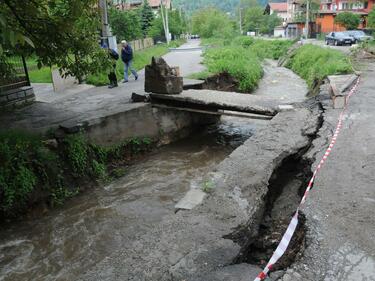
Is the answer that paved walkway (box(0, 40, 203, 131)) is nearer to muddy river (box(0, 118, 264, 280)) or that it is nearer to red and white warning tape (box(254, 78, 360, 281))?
muddy river (box(0, 118, 264, 280))

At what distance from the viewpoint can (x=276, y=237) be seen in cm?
501

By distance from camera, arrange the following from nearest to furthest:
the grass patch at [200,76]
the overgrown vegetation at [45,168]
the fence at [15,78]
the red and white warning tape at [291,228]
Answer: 1. the red and white warning tape at [291,228]
2. the overgrown vegetation at [45,168]
3. the fence at [15,78]
4. the grass patch at [200,76]

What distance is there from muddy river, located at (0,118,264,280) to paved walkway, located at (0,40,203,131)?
81.3 inches

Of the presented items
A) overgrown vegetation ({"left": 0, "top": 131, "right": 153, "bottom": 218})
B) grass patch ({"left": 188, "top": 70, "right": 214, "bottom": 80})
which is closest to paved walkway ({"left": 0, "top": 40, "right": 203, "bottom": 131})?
overgrown vegetation ({"left": 0, "top": 131, "right": 153, "bottom": 218})

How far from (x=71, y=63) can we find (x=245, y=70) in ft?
40.4

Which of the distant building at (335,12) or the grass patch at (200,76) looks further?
the distant building at (335,12)

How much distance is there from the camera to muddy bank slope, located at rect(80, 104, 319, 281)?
3.79m

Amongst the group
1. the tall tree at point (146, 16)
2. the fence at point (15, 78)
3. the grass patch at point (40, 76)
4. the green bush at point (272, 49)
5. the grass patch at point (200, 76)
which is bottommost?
the green bush at point (272, 49)

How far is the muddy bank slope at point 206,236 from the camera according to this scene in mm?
3785

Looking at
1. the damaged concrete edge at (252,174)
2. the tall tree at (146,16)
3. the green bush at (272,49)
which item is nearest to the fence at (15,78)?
the damaged concrete edge at (252,174)

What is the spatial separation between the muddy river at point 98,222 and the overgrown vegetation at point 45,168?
0.36 metres

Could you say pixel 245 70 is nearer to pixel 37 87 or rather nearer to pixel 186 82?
pixel 186 82

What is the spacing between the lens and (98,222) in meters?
7.57

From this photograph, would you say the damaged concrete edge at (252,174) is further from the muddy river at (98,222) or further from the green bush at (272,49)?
the green bush at (272,49)
